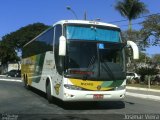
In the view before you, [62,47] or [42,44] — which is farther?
[42,44]

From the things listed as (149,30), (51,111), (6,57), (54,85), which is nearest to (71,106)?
(54,85)

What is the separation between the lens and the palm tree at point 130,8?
2395 inches

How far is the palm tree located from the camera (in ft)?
200

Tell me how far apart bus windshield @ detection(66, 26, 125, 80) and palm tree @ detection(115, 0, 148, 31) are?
44.4 meters

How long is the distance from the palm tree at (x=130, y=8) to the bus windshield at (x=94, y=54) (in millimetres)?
44362

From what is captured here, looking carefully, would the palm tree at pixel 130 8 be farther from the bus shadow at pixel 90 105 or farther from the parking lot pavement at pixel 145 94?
the bus shadow at pixel 90 105

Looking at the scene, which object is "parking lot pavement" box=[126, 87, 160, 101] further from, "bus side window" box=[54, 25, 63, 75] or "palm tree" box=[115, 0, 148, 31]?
"palm tree" box=[115, 0, 148, 31]

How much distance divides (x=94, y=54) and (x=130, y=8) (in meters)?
45.7

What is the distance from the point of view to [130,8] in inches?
2393

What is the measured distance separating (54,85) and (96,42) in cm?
284

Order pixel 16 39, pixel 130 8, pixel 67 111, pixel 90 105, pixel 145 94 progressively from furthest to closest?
pixel 16 39 < pixel 130 8 < pixel 145 94 < pixel 90 105 < pixel 67 111

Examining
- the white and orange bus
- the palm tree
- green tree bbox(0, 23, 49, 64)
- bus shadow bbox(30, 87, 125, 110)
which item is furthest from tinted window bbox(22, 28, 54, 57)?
green tree bbox(0, 23, 49, 64)

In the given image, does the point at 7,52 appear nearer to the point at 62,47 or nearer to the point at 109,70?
the point at 109,70

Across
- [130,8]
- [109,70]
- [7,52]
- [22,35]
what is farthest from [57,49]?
[7,52]
